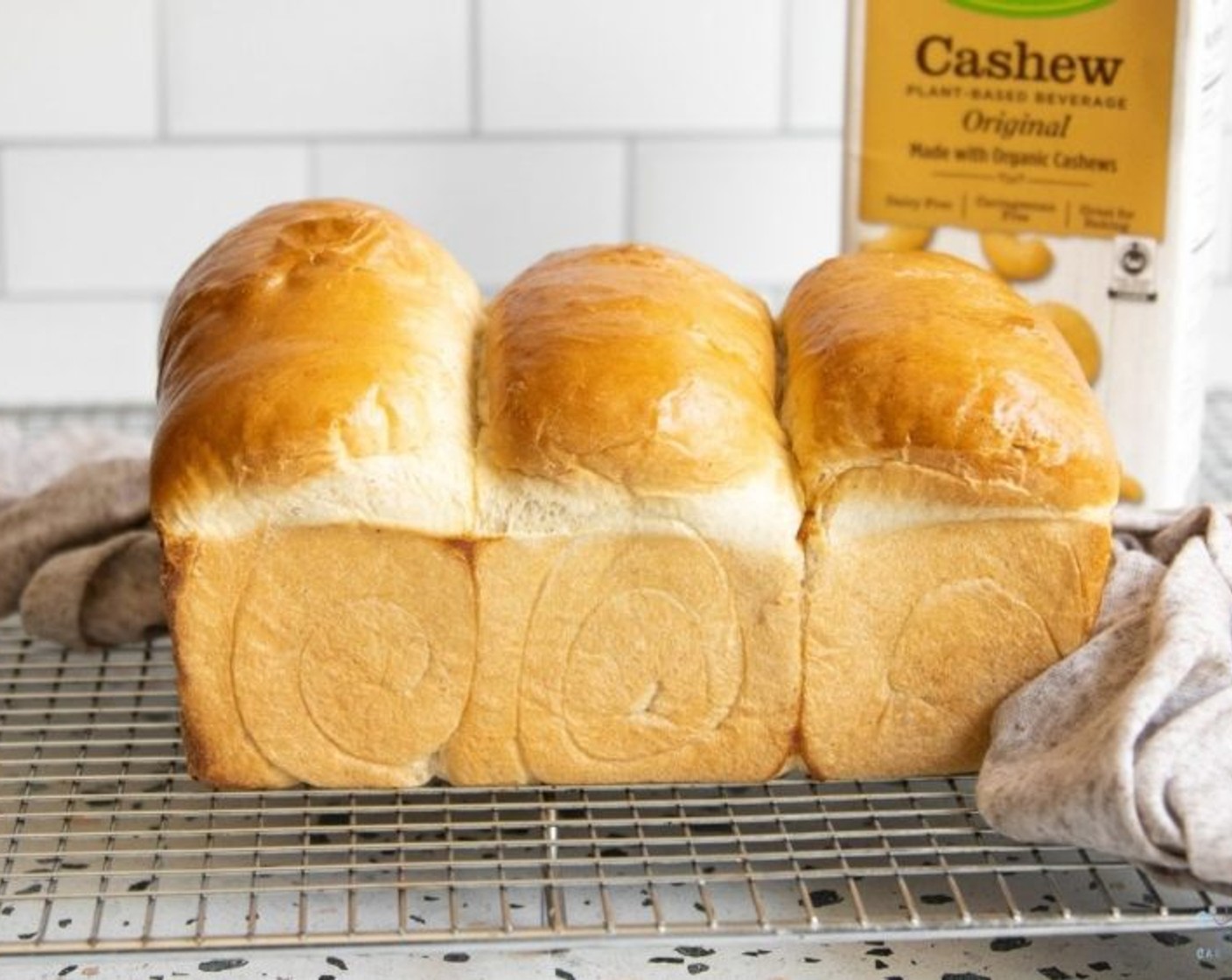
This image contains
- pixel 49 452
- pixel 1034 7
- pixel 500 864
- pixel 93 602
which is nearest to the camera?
pixel 500 864

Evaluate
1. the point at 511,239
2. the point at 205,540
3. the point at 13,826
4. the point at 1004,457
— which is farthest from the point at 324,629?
the point at 511,239

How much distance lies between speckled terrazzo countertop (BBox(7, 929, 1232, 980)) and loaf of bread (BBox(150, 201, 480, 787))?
135 mm

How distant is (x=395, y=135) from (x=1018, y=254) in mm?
623

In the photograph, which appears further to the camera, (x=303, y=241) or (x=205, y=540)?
(x=303, y=241)

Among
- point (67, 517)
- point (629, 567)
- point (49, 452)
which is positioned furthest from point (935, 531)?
point (49, 452)

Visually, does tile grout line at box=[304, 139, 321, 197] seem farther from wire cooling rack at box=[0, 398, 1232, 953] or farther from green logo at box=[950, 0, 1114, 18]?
wire cooling rack at box=[0, 398, 1232, 953]

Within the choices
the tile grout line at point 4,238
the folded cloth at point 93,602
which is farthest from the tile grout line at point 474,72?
the folded cloth at point 93,602

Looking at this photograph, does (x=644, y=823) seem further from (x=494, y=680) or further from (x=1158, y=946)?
(x=1158, y=946)

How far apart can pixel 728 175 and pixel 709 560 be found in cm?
86

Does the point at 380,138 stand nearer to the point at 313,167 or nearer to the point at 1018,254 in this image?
the point at 313,167

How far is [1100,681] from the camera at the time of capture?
3.41 feet

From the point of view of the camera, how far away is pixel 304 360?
1.04 metres

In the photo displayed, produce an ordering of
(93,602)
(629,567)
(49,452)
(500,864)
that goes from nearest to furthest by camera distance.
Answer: (500,864), (629,567), (93,602), (49,452)

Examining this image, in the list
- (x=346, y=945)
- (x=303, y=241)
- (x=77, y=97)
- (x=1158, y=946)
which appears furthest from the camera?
(x=77, y=97)
